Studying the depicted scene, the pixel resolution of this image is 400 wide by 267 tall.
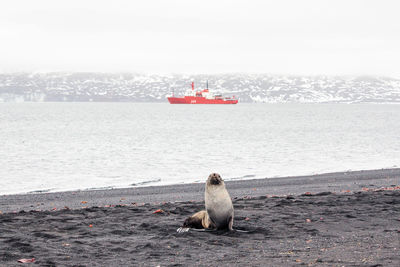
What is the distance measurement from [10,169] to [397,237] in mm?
24370

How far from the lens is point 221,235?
32.4 ft

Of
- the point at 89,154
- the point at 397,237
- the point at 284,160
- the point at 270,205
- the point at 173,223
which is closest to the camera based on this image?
the point at 397,237

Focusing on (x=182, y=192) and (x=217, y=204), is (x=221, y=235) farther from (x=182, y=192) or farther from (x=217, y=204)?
(x=182, y=192)

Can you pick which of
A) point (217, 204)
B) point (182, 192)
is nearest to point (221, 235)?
point (217, 204)

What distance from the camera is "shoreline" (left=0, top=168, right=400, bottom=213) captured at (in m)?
15.9

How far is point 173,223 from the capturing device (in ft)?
36.5

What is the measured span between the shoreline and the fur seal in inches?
229

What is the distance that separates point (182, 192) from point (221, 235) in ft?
28.7

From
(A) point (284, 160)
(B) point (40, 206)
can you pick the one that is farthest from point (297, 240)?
(A) point (284, 160)

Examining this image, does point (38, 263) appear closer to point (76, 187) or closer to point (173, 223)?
point (173, 223)

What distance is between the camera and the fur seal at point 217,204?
9828mm

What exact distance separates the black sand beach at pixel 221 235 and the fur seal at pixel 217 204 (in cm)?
23

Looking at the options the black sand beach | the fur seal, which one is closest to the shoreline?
the black sand beach

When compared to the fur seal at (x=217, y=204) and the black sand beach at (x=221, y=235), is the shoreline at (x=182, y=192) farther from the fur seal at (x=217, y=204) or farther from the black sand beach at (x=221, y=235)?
the fur seal at (x=217, y=204)
